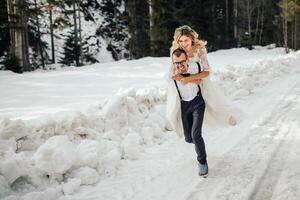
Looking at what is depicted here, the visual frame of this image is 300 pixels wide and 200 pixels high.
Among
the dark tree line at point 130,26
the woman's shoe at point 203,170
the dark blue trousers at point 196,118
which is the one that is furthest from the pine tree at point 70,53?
the woman's shoe at point 203,170

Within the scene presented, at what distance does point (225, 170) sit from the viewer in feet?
16.7

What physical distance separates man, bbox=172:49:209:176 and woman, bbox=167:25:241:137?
17 mm

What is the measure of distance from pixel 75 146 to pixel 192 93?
194cm

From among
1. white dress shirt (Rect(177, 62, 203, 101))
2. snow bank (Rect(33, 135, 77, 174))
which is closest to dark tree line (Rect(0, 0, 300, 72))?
snow bank (Rect(33, 135, 77, 174))

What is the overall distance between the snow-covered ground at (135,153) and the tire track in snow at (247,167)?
0.04ft

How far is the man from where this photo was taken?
492 centimetres

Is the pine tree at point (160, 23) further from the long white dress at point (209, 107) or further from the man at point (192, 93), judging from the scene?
the man at point (192, 93)

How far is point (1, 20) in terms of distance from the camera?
23.6 m

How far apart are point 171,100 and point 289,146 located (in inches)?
79.9

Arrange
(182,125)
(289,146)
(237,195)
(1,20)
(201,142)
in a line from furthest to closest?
(1,20) → (289,146) → (182,125) → (201,142) → (237,195)

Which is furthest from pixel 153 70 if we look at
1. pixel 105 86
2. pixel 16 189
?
pixel 16 189

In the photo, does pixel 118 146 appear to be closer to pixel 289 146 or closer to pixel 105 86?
pixel 289 146

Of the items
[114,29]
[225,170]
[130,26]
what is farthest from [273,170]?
[114,29]

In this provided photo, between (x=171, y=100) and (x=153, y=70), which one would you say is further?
(x=153, y=70)
